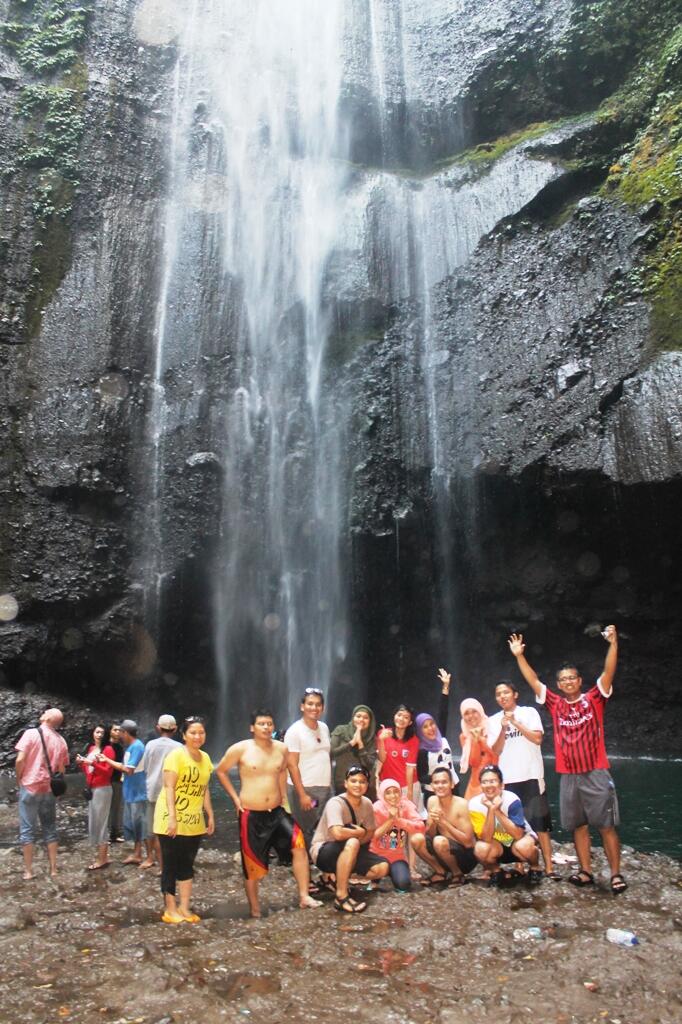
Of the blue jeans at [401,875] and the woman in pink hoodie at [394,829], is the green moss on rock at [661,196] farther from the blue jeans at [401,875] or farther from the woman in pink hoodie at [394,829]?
the blue jeans at [401,875]

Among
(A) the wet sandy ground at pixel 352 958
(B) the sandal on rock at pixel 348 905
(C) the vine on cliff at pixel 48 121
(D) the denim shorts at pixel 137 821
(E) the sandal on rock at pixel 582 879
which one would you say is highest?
(C) the vine on cliff at pixel 48 121

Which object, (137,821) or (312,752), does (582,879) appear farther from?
(137,821)

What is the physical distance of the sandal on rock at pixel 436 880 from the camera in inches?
247

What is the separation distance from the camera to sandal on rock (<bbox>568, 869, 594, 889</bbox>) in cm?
611

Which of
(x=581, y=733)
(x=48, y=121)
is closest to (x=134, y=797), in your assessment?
(x=581, y=733)

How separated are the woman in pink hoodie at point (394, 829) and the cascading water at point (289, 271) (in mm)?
11003

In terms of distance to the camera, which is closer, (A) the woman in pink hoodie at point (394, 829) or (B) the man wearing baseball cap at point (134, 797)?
(A) the woman in pink hoodie at point (394, 829)

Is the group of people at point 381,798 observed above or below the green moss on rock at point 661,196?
below

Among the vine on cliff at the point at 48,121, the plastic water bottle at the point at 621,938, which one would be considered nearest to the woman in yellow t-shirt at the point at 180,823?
the plastic water bottle at the point at 621,938

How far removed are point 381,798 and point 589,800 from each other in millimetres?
1610

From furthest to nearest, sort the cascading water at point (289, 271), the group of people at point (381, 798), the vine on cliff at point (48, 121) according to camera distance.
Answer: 1. the vine on cliff at point (48, 121)
2. the cascading water at point (289, 271)
3. the group of people at point (381, 798)

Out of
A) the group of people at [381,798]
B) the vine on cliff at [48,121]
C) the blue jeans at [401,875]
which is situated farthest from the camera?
the vine on cliff at [48,121]

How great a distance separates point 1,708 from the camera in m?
15.0

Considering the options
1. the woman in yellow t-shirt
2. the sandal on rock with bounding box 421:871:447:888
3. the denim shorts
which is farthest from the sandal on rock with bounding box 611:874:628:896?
the denim shorts
